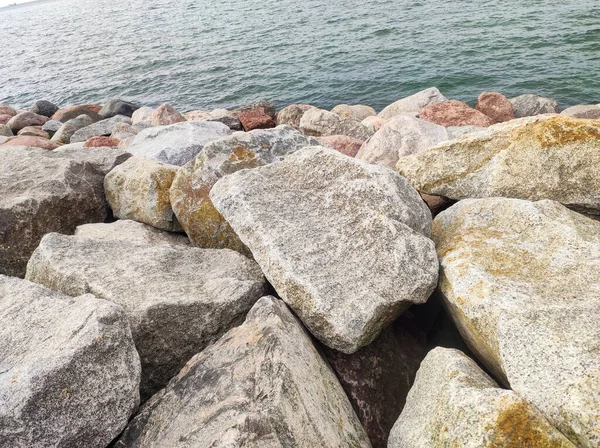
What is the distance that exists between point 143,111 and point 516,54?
18977mm

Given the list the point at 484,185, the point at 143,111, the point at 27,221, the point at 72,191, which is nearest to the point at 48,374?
the point at 27,221

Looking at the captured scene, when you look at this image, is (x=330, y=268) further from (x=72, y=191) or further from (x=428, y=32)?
(x=428, y=32)

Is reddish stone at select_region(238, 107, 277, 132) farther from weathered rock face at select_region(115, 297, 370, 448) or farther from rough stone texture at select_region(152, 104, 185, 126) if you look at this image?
weathered rock face at select_region(115, 297, 370, 448)

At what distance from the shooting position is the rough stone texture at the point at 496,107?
1559 cm

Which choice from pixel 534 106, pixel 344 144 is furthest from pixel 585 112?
pixel 344 144

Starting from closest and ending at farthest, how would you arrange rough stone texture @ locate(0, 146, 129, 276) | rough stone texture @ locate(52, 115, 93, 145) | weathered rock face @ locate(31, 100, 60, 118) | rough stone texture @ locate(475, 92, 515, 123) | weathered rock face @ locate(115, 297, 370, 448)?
weathered rock face @ locate(115, 297, 370, 448) → rough stone texture @ locate(0, 146, 129, 276) → rough stone texture @ locate(475, 92, 515, 123) → rough stone texture @ locate(52, 115, 93, 145) → weathered rock face @ locate(31, 100, 60, 118)

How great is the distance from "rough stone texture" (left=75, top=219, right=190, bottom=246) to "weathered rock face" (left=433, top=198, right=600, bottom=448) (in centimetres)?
385

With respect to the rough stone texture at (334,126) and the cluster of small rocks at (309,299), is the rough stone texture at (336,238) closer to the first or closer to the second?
the cluster of small rocks at (309,299)

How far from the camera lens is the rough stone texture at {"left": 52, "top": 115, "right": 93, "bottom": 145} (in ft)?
62.8

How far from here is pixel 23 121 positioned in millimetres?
23828

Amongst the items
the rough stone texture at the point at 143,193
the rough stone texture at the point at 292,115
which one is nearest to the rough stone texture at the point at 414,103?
the rough stone texture at the point at 292,115

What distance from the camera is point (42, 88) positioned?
37.1 m

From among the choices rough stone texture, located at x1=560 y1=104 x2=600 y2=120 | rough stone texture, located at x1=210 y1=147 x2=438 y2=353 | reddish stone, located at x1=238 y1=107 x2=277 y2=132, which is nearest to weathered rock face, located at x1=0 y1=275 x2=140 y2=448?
rough stone texture, located at x1=210 y1=147 x2=438 y2=353

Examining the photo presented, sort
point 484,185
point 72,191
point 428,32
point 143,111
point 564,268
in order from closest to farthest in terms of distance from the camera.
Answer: point 564,268 < point 484,185 < point 72,191 < point 143,111 < point 428,32
